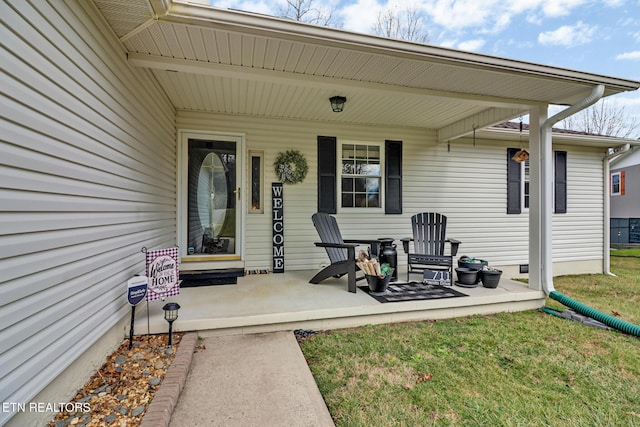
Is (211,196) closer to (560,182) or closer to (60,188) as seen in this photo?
(60,188)

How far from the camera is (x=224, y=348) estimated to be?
245cm

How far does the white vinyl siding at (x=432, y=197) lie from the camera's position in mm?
4695

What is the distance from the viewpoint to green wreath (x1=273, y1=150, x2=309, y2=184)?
4711mm

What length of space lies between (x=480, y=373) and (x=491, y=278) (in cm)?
195

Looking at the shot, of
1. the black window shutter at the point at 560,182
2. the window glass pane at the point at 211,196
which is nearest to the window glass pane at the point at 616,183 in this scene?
the black window shutter at the point at 560,182

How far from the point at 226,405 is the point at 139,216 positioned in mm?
1938

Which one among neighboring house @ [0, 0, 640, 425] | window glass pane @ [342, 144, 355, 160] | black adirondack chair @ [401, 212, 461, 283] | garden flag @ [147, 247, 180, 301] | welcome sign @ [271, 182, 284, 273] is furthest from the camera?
window glass pane @ [342, 144, 355, 160]

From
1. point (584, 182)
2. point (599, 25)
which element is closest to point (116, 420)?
point (584, 182)

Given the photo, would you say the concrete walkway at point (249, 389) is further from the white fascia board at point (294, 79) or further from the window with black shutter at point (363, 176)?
the window with black shutter at point (363, 176)

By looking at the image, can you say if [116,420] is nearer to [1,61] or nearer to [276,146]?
[1,61]

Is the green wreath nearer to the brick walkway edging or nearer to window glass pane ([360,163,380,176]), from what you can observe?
window glass pane ([360,163,380,176])

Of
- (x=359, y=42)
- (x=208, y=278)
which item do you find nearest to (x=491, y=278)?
(x=359, y=42)

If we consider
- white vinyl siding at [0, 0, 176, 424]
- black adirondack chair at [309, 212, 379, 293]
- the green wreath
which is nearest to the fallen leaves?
white vinyl siding at [0, 0, 176, 424]

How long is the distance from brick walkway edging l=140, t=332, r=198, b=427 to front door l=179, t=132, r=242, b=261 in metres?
2.22
